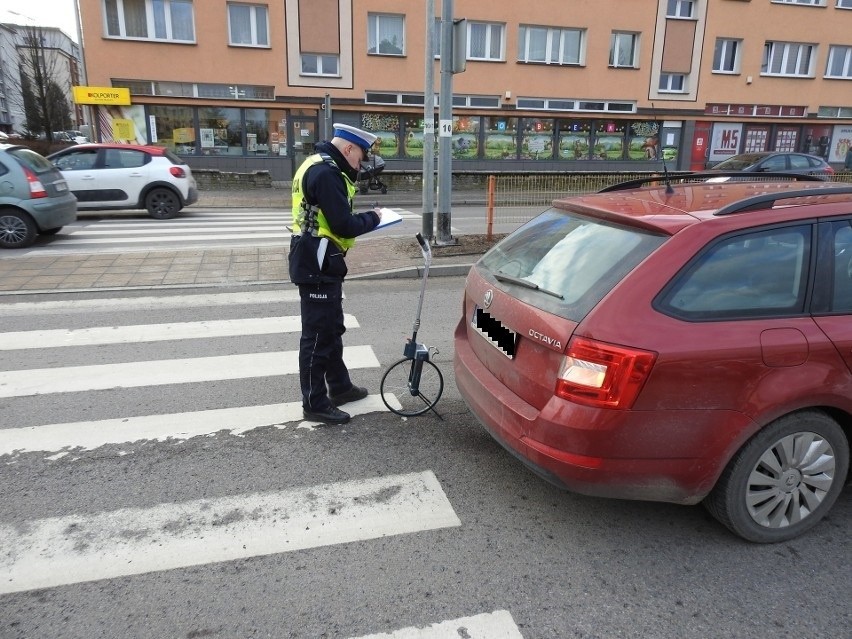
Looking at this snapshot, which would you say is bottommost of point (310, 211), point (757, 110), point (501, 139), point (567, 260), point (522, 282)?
point (522, 282)

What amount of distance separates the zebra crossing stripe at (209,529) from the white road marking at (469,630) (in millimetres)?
642

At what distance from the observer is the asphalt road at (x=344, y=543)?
8.36 feet

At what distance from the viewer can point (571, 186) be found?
38.3ft

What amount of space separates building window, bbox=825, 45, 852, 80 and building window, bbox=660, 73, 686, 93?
23.8 ft

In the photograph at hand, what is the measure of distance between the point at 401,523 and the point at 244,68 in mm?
22428

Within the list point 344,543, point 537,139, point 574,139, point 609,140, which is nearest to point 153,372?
point 344,543

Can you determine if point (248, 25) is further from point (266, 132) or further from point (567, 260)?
point (567, 260)

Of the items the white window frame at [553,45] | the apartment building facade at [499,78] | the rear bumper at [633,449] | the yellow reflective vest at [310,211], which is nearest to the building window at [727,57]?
the apartment building facade at [499,78]

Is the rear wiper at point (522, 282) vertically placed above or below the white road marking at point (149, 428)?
above

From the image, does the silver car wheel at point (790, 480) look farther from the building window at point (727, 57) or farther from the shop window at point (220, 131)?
the building window at point (727, 57)

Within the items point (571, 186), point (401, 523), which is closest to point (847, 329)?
point (401, 523)

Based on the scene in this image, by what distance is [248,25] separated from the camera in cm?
2239

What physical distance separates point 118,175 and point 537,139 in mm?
16974

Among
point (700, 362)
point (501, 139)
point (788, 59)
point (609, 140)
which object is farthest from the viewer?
point (788, 59)
